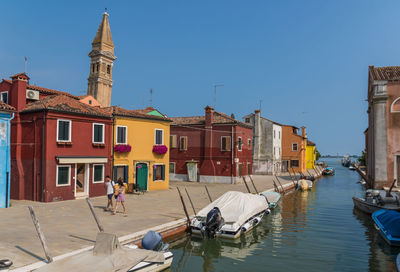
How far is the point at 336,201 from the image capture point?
29.4 metres

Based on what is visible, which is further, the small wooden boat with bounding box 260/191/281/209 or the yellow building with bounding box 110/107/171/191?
the yellow building with bounding box 110/107/171/191

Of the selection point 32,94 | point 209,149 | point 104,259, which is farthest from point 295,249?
Answer: point 209,149

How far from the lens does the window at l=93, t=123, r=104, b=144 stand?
2317 centimetres

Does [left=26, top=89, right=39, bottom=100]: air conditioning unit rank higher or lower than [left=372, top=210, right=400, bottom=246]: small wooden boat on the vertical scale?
higher

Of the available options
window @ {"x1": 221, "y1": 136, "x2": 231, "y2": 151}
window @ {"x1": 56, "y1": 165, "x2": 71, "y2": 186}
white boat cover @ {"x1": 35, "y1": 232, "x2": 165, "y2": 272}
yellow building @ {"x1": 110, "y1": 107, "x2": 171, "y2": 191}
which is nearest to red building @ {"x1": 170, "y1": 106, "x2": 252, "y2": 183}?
window @ {"x1": 221, "y1": 136, "x2": 231, "y2": 151}

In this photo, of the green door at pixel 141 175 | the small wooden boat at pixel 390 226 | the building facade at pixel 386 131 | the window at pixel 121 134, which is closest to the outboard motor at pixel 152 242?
the small wooden boat at pixel 390 226

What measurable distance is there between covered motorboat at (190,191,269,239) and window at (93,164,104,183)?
988 cm

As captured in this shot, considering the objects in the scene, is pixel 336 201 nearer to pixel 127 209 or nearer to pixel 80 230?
pixel 127 209

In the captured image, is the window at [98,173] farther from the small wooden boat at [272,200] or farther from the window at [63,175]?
the small wooden boat at [272,200]

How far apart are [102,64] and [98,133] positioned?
169 ft

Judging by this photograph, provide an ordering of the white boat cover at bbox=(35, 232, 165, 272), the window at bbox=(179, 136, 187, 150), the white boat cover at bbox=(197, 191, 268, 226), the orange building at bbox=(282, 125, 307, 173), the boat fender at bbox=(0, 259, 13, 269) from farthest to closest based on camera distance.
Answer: the orange building at bbox=(282, 125, 307, 173), the window at bbox=(179, 136, 187, 150), the white boat cover at bbox=(197, 191, 268, 226), the white boat cover at bbox=(35, 232, 165, 272), the boat fender at bbox=(0, 259, 13, 269)

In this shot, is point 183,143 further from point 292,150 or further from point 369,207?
point 292,150

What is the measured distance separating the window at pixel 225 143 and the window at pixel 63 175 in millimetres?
19287

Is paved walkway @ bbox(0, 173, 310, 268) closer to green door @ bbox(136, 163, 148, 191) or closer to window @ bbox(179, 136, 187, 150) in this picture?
green door @ bbox(136, 163, 148, 191)
